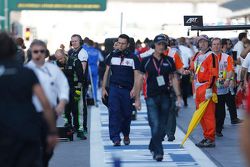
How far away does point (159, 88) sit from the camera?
13242 mm

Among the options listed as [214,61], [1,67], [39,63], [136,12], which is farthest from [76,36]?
[136,12]

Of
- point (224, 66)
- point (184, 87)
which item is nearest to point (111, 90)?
point (224, 66)

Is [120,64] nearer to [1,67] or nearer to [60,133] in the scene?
[60,133]

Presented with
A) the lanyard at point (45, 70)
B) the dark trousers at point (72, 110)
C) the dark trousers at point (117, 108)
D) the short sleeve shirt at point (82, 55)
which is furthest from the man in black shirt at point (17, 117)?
the short sleeve shirt at point (82, 55)

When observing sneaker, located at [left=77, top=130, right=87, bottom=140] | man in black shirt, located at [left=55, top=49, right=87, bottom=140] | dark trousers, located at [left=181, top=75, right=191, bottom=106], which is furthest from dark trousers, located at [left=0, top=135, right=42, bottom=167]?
dark trousers, located at [left=181, top=75, right=191, bottom=106]

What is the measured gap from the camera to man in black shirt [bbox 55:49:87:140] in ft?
52.2

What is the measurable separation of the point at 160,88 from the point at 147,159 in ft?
3.68

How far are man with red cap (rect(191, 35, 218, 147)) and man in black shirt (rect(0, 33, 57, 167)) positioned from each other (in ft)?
23.7

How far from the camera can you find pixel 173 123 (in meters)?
15.8

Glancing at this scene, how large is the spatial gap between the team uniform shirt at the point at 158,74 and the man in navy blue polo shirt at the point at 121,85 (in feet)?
4.53

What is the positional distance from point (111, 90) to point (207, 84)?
1.60m

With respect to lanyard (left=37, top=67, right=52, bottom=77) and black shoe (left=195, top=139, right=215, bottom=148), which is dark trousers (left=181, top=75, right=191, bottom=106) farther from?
lanyard (left=37, top=67, right=52, bottom=77)

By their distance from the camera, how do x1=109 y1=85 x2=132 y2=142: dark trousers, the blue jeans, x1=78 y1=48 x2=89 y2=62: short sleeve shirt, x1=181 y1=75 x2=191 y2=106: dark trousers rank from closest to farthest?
the blue jeans
x1=109 y1=85 x2=132 y2=142: dark trousers
x1=78 y1=48 x2=89 y2=62: short sleeve shirt
x1=181 y1=75 x2=191 y2=106: dark trousers

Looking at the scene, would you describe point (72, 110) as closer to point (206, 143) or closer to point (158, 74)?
point (206, 143)
